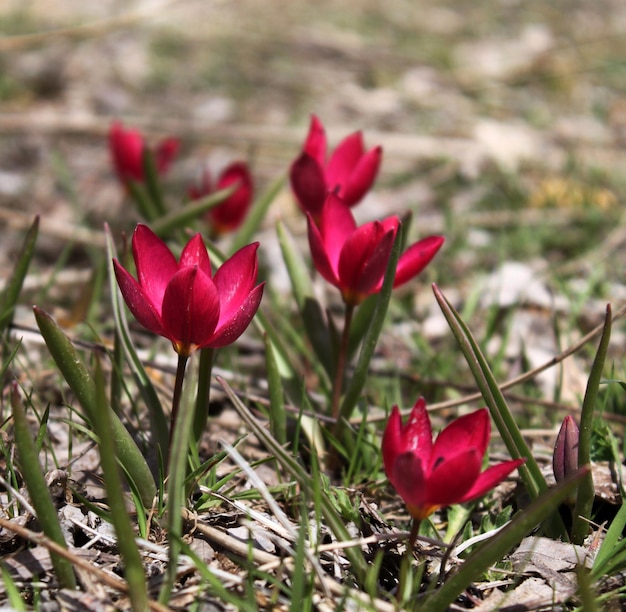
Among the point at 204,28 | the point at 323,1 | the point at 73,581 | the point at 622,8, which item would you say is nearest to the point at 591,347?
the point at 73,581

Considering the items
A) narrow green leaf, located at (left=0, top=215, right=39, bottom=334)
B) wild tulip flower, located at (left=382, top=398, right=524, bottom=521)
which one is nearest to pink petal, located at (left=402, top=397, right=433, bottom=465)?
wild tulip flower, located at (left=382, top=398, right=524, bottom=521)

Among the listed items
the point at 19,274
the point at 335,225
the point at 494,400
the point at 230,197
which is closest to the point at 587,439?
the point at 494,400

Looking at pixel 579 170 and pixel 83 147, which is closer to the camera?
pixel 579 170

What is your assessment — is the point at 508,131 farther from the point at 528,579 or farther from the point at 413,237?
the point at 528,579

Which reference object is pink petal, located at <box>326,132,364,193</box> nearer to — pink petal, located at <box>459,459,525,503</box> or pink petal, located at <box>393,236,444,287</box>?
pink petal, located at <box>393,236,444,287</box>

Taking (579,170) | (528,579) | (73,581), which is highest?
(579,170)

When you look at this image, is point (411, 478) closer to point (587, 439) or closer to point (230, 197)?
point (587, 439)
